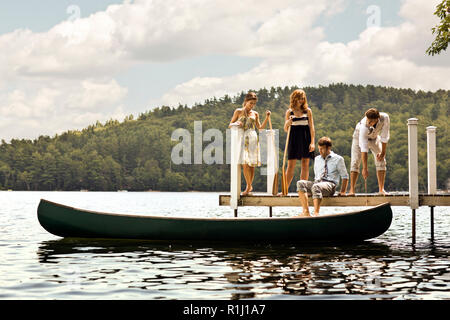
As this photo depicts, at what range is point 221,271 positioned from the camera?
9.80 meters

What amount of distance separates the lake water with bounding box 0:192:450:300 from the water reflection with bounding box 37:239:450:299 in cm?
1

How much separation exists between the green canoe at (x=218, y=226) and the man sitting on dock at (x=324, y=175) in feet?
1.74

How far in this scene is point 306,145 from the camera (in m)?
12.5

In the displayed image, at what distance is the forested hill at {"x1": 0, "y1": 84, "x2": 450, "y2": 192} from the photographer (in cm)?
12562

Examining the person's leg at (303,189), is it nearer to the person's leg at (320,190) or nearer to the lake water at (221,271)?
the person's leg at (320,190)

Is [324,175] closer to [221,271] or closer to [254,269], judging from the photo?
[254,269]

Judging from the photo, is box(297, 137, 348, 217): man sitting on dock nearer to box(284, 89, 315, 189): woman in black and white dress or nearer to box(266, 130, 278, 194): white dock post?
box(284, 89, 315, 189): woman in black and white dress

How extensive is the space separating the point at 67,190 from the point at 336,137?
8299 cm

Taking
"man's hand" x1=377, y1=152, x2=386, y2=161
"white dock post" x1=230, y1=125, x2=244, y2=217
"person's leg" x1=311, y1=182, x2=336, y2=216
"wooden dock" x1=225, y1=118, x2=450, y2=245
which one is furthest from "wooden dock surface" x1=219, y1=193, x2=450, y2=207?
"man's hand" x1=377, y1=152, x2=386, y2=161

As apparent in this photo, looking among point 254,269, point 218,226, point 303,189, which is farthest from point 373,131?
point 254,269

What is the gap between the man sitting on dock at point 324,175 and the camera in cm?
1226

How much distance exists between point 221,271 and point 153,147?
133133mm

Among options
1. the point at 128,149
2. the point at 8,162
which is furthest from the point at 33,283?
the point at 8,162

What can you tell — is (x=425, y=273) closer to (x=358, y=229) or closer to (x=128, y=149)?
(x=358, y=229)
